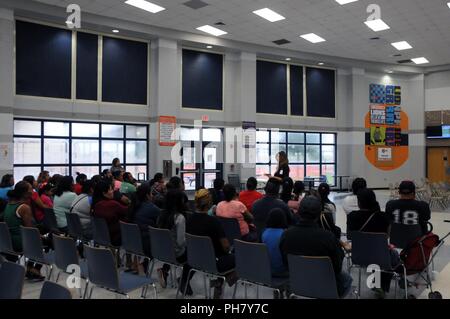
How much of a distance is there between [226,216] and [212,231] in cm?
94

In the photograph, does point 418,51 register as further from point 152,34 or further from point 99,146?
point 99,146

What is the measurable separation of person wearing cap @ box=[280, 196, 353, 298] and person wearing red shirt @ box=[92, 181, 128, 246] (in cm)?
239

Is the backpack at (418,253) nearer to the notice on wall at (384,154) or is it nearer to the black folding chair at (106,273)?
the black folding chair at (106,273)

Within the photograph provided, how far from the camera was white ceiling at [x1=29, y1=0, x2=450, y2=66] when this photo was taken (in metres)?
10.2

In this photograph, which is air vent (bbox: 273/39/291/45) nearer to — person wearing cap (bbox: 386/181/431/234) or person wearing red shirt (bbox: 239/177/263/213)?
person wearing red shirt (bbox: 239/177/263/213)

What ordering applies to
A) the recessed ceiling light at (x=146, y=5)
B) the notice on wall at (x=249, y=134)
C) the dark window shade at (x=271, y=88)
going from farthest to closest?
the dark window shade at (x=271, y=88) < the notice on wall at (x=249, y=134) < the recessed ceiling light at (x=146, y=5)

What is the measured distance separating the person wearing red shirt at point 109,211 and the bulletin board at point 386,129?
14299 millimetres

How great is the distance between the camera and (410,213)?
4.64 metres

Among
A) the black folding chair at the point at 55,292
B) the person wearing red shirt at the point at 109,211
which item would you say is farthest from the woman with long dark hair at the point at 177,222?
the black folding chair at the point at 55,292

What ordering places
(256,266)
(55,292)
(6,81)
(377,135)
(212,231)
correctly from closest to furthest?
(55,292) → (256,266) → (212,231) → (6,81) → (377,135)

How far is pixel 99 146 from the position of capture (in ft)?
39.0

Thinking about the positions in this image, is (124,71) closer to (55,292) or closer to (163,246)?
(163,246)

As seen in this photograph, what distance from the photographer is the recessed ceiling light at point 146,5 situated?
10.0 meters

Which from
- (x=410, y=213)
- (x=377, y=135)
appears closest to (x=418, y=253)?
(x=410, y=213)
